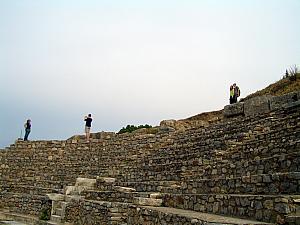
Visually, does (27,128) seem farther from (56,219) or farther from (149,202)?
(149,202)

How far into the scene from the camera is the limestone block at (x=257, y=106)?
14682mm

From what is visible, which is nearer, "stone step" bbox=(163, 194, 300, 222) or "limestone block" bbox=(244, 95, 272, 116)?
"stone step" bbox=(163, 194, 300, 222)

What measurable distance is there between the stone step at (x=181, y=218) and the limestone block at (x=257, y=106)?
23.4ft

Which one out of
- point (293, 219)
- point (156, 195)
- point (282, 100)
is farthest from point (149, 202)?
point (282, 100)

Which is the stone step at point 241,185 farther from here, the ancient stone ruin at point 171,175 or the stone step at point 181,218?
the stone step at point 181,218

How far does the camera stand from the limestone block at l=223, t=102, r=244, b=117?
16.5 metres

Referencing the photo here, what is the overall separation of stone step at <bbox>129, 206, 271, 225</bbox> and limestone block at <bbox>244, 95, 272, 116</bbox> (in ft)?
23.4

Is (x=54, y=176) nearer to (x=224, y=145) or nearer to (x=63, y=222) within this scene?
(x=63, y=222)

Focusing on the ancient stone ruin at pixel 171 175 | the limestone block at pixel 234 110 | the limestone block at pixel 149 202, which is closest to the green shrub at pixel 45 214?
the ancient stone ruin at pixel 171 175

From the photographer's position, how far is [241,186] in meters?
7.92

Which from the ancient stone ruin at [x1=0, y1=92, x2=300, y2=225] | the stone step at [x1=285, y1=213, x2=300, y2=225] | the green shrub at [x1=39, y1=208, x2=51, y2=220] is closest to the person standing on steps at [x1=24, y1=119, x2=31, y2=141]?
the ancient stone ruin at [x1=0, y1=92, x2=300, y2=225]

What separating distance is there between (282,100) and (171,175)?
5.00 m

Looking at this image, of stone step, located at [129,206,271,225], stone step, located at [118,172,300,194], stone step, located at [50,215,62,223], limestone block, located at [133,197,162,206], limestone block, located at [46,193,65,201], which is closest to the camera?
stone step, located at [129,206,271,225]

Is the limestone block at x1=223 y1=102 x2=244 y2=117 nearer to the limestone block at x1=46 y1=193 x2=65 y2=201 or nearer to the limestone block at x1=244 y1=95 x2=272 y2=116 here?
the limestone block at x1=244 y1=95 x2=272 y2=116
